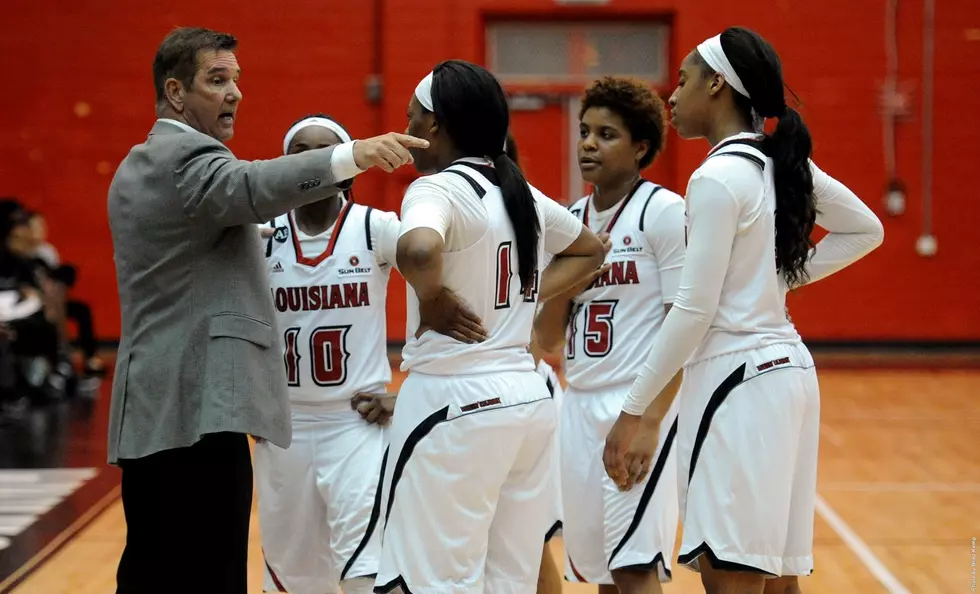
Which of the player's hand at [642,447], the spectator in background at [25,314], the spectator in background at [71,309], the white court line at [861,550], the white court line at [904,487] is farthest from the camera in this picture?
the spectator in background at [71,309]

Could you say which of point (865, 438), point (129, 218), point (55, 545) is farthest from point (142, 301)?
point (865, 438)

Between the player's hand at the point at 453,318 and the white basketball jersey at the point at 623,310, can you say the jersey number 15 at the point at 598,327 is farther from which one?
the player's hand at the point at 453,318

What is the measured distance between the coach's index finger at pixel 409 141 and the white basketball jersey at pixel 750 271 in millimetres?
641

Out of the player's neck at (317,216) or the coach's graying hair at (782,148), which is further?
the player's neck at (317,216)

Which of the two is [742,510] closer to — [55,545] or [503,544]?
[503,544]

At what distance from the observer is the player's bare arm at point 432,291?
2303 millimetres

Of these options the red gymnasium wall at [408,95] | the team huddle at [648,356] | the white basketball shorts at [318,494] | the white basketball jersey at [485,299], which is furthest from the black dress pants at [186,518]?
the red gymnasium wall at [408,95]

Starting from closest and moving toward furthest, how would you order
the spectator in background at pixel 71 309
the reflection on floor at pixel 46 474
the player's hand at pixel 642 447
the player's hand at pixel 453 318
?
the player's hand at pixel 453 318
the player's hand at pixel 642 447
the reflection on floor at pixel 46 474
the spectator in background at pixel 71 309

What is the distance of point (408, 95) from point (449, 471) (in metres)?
9.27

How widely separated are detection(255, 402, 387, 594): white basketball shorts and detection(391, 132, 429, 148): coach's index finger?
3.73 feet

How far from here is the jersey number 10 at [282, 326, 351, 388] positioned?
129 inches

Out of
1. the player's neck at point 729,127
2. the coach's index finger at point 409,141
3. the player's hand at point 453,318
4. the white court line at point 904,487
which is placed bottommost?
the white court line at point 904,487

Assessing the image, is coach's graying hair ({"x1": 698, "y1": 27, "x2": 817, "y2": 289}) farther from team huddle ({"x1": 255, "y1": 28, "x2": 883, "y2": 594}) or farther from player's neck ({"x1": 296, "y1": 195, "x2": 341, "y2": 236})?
player's neck ({"x1": 296, "y1": 195, "x2": 341, "y2": 236})

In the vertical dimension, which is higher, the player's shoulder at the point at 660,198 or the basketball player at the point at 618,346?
the player's shoulder at the point at 660,198
